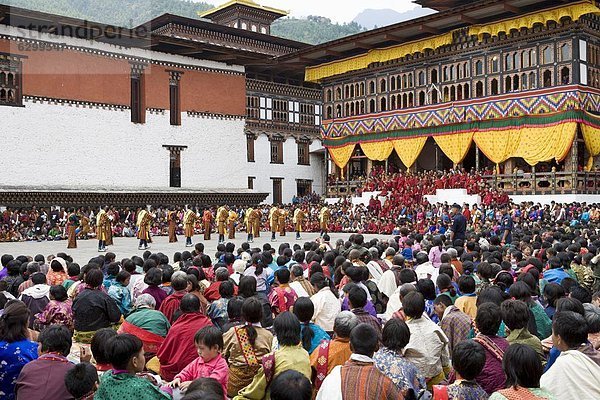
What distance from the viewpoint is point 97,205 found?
87.5 feet

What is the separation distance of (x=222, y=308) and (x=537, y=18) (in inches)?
869

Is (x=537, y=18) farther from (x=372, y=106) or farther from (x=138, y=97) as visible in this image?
(x=138, y=97)

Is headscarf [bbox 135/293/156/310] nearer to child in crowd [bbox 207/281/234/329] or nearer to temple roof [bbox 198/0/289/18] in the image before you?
child in crowd [bbox 207/281/234/329]

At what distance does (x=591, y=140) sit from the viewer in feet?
78.5

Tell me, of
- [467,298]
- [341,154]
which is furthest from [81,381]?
[341,154]

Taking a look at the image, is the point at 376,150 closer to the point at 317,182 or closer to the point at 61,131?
the point at 317,182

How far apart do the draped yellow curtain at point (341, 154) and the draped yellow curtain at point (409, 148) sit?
319 cm

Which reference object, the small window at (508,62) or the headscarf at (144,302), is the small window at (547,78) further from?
the headscarf at (144,302)

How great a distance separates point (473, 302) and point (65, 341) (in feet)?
12.0

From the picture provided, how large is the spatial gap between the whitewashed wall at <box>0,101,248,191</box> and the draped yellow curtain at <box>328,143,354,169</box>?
194 inches

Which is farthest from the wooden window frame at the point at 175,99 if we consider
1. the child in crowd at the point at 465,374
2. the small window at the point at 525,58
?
the child in crowd at the point at 465,374

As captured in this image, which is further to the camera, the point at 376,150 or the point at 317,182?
the point at 317,182

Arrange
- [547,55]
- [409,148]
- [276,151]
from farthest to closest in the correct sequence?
[276,151] → [409,148] → [547,55]

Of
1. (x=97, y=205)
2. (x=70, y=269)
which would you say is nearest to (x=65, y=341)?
(x=70, y=269)
